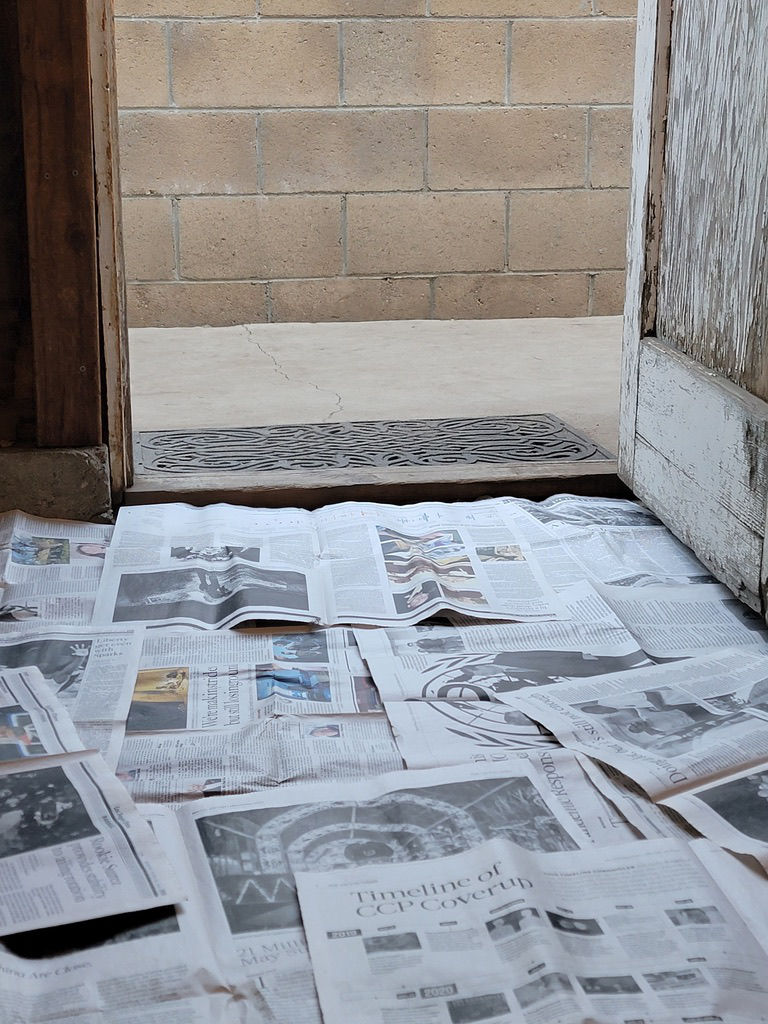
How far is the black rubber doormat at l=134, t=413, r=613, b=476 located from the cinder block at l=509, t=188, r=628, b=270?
160cm

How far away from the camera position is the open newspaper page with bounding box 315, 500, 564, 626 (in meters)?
1.61

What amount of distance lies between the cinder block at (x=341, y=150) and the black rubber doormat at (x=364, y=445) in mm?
1589

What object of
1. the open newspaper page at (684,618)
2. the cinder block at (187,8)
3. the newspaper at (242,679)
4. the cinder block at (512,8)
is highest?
the cinder block at (512,8)

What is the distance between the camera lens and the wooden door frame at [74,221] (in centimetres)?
175

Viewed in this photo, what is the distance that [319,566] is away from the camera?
1777 millimetres

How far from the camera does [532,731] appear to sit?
126 cm

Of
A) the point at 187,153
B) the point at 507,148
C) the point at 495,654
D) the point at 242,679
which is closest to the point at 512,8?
the point at 507,148

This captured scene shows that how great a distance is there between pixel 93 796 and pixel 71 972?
24cm

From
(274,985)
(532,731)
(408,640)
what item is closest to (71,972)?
(274,985)

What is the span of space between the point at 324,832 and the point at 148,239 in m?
3.13

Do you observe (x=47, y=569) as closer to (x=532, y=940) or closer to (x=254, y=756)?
(x=254, y=756)

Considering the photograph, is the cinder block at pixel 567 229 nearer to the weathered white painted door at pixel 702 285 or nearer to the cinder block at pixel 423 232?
the cinder block at pixel 423 232

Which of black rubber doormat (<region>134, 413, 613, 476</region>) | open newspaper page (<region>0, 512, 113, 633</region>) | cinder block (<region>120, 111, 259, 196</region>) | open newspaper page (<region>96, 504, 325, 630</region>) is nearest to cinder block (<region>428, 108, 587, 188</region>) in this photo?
cinder block (<region>120, 111, 259, 196</region>)

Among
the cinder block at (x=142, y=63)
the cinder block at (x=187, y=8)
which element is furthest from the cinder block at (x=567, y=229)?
the cinder block at (x=142, y=63)
